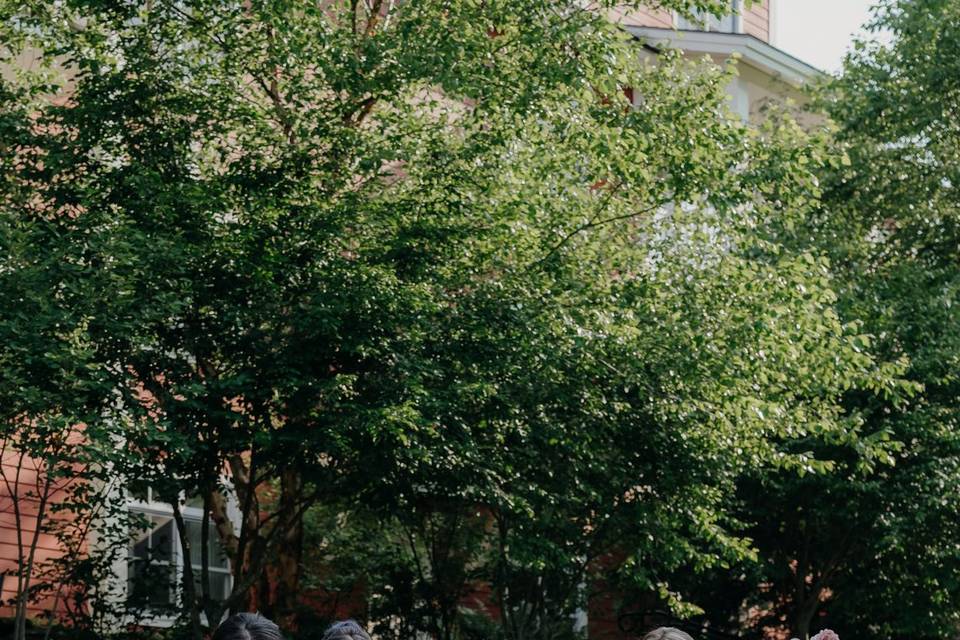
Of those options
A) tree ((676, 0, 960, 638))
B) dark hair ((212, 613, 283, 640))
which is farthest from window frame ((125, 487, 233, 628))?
dark hair ((212, 613, 283, 640))

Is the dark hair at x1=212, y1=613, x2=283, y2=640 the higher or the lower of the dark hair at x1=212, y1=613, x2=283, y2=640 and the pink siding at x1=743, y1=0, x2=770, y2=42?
the lower

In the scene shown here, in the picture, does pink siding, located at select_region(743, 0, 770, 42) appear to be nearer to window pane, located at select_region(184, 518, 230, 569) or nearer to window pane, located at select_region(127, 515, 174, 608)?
window pane, located at select_region(184, 518, 230, 569)

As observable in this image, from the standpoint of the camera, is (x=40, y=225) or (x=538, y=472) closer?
(x=40, y=225)

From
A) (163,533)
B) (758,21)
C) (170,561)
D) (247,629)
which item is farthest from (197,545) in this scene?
(758,21)

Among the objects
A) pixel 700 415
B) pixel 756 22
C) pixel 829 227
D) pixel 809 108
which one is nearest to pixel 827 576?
pixel 829 227

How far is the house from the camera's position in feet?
50.7

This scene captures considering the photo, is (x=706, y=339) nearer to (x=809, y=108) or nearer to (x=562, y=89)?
(x=562, y=89)

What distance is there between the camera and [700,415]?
555 inches

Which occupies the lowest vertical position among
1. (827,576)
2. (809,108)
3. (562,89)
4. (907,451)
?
(827,576)

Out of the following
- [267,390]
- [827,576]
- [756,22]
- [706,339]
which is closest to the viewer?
[267,390]

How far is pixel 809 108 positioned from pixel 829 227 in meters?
3.33

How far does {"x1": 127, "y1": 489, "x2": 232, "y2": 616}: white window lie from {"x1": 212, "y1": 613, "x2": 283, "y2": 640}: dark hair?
7.52m

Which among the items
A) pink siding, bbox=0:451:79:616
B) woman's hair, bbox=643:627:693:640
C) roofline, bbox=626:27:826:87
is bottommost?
woman's hair, bbox=643:627:693:640

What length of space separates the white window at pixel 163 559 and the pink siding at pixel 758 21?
59.6ft
